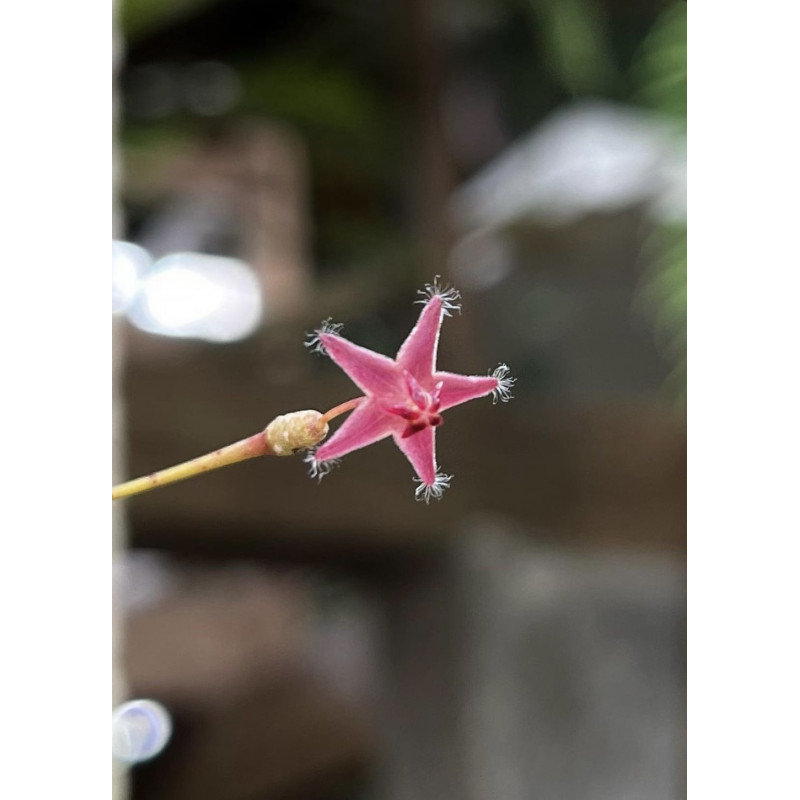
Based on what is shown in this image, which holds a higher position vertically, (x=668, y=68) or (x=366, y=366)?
(x=668, y=68)

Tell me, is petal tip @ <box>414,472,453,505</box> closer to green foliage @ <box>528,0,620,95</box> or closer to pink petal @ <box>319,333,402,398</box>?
pink petal @ <box>319,333,402,398</box>

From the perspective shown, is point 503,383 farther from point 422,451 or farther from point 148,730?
point 148,730

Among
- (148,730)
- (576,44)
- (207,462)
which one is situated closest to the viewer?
(207,462)

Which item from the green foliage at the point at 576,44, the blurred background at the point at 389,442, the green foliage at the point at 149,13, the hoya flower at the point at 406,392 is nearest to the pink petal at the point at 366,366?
the hoya flower at the point at 406,392

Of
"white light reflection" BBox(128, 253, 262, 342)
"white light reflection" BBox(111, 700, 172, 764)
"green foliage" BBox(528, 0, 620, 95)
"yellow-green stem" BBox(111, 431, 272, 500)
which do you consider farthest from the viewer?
"green foliage" BBox(528, 0, 620, 95)

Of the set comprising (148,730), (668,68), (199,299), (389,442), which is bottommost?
(148,730)

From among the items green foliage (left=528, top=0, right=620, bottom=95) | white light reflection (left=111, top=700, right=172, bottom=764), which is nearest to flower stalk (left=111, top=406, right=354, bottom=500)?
white light reflection (left=111, top=700, right=172, bottom=764)
